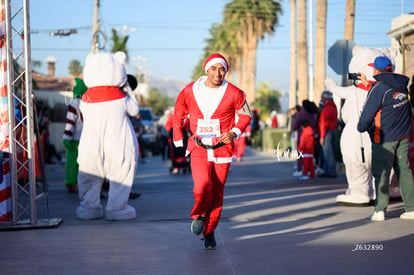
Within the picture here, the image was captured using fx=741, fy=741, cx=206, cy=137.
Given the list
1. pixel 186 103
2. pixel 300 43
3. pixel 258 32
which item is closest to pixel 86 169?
pixel 186 103

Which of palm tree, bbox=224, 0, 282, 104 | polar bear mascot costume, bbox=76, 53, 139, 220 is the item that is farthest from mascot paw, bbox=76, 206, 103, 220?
palm tree, bbox=224, 0, 282, 104

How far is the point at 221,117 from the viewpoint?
285 inches

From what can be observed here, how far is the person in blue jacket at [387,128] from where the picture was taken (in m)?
8.71

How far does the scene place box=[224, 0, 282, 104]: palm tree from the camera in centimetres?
5603

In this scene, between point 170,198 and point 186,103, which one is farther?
point 170,198

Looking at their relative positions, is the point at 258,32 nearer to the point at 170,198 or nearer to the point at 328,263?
the point at 170,198

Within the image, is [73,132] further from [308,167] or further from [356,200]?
[308,167]

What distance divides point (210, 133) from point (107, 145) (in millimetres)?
2823

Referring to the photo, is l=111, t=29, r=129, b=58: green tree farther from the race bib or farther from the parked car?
the race bib

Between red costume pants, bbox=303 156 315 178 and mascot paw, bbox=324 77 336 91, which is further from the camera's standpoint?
red costume pants, bbox=303 156 315 178

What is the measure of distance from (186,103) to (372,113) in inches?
98.2

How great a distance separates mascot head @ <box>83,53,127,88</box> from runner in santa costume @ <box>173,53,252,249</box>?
2565 mm

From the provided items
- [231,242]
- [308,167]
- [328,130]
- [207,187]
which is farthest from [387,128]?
[328,130]

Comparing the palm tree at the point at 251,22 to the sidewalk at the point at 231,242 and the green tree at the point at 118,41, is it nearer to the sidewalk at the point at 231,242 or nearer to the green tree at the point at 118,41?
the green tree at the point at 118,41
